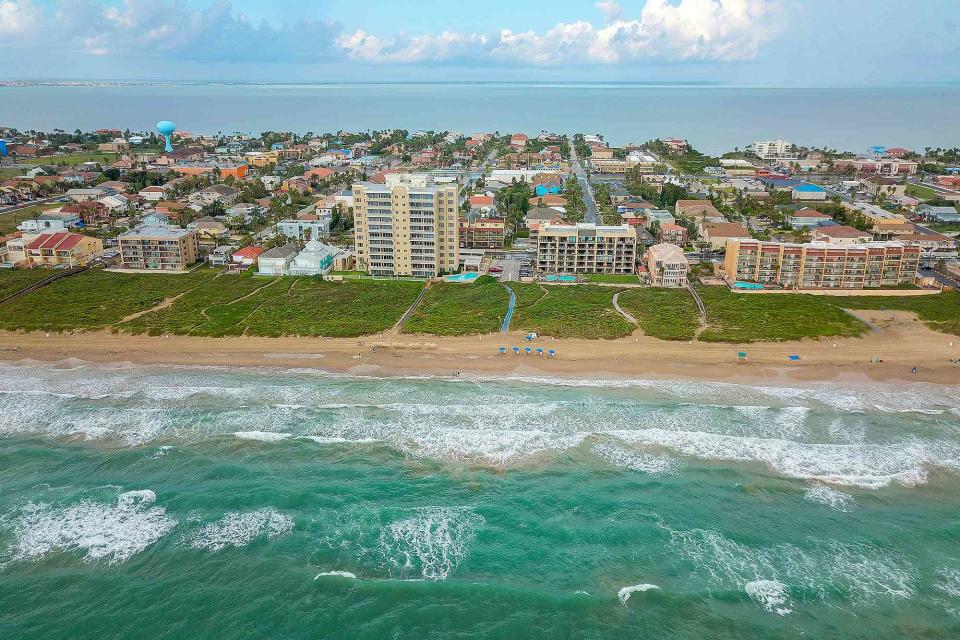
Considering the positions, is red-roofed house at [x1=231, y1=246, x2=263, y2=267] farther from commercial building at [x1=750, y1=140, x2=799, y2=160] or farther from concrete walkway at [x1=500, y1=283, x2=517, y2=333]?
commercial building at [x1=750, y1=140, x2=799, y2=160]

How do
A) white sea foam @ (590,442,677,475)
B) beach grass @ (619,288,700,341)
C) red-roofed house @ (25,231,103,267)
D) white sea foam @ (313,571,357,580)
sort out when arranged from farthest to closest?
red-roofed house @ (25,231,103,267) → beach grass @ (619,288,700,341) → white sea foam @ (590,442,677,475) → white sea foam @ (313,571,357,580)

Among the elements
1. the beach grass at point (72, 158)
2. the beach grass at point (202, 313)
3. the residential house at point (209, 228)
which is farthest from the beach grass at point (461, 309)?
the beach grass at point (72, 158)

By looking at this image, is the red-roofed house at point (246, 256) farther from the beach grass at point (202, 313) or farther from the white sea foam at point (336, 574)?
the white sea foam at point (336, 574)

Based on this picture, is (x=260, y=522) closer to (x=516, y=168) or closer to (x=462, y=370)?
(x=462, y=370)

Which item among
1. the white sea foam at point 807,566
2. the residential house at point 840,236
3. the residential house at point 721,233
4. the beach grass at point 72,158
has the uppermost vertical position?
the beach grass at point 72,158

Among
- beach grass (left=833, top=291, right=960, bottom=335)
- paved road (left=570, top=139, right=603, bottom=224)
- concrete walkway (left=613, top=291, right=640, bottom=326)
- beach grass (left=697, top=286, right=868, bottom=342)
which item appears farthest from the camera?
paved road (left=570, top=139, right=603, bottom=224)

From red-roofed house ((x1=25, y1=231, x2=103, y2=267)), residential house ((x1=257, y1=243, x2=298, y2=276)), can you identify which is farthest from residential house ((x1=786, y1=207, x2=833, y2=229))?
red-roofed house ((x1=25, y1=231, x2=103, y2=267))
